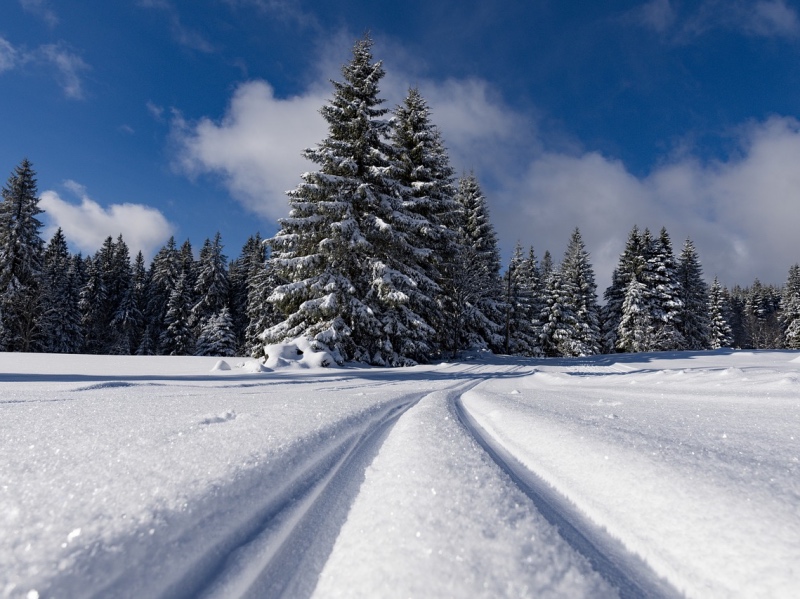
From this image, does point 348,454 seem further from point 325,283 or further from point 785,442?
point 325,283

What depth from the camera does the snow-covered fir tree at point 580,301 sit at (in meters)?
27.5

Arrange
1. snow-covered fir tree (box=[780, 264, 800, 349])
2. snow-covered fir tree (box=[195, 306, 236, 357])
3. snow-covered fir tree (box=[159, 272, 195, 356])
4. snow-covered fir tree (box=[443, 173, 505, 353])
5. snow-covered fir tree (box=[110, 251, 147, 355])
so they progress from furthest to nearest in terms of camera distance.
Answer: snow-covered fir tree (box=[780, 264, 800, 349])
snow-covered fir tree (box=[110, 251, 147, 355])
snow-covered fir tree (box=[159, 272, 195, 356])
snow-covered fir tree (box=[195, 306, 236, 357])
snow-covered fir tree (box=[443, 173, 505, 353])

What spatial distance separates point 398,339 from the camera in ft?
41.4

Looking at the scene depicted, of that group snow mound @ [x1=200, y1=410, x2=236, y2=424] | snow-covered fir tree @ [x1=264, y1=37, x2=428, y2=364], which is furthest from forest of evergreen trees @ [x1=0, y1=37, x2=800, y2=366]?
snow mound @ [x1=200, y1=410, x2=236, y2=424]

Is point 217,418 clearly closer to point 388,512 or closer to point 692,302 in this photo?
point 388,512

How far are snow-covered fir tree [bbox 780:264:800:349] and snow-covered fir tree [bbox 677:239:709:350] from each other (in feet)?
50.2

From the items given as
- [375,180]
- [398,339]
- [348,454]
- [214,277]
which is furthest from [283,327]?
[214,277]

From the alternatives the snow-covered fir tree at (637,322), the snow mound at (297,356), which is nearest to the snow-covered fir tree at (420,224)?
the snow mound at (297,356)

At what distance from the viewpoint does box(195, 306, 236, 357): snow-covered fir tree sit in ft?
95.5

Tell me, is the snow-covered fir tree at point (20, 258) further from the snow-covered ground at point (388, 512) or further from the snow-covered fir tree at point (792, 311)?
the snow-covered fir tree at point (792, 311)

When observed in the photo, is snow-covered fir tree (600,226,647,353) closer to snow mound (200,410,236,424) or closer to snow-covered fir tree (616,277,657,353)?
snow-covered fir tree (616,277,657,353)

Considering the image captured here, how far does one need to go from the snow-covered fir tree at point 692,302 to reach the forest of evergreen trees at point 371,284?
0.11 meters

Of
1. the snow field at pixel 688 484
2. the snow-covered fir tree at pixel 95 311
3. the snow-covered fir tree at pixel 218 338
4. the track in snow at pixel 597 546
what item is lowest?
the track in snow at pixel 597 546

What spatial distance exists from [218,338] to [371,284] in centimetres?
2217
